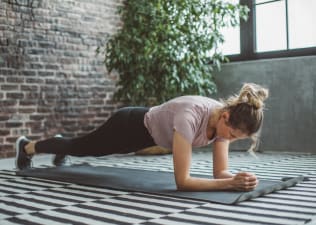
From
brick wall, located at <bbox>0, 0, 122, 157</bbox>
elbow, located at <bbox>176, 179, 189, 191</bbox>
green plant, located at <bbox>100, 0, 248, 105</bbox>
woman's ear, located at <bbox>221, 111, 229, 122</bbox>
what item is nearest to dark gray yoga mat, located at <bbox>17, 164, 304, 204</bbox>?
elbow, located at <bbox>176, 179, 189, 191</bbox>

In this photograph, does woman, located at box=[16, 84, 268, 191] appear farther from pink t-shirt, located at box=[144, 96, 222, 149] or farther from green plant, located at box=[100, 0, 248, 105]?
green plant, located at box=[100, 0, 248, 105]

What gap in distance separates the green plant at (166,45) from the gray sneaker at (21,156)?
1.39 meters

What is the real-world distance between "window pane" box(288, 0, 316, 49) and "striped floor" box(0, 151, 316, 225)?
6.61 feet

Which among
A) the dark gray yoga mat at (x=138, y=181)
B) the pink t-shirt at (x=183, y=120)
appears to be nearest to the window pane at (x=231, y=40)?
the dark gray yoga mat at (x=138, y=181)

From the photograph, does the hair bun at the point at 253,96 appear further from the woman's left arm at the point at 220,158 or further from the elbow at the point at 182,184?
the elbow at the point at 182,184

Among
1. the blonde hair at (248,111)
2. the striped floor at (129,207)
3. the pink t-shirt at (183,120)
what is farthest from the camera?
the pink t-shirt at (183,120)

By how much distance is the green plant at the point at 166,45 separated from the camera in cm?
449

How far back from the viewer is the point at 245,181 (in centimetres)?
230

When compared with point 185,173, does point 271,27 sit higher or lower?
higher

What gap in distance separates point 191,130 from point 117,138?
0.71 metres

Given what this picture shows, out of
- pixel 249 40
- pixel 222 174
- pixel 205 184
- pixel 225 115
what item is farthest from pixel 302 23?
pixel 205 184

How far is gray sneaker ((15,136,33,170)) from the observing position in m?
3.46

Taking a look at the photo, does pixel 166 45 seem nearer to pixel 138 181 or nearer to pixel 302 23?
pixel 302 23

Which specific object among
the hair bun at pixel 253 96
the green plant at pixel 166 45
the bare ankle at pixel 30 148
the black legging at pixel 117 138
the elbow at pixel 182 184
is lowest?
the elbow at pixel 182 184
